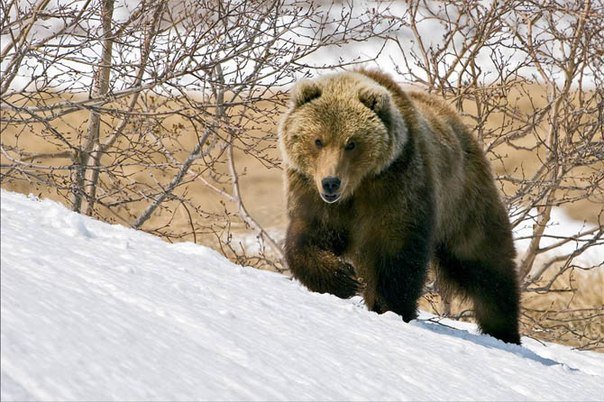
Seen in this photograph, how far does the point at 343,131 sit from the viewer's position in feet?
20.5

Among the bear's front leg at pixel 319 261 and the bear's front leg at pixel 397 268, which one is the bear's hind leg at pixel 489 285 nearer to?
the bear's front leg at pixel 397 268

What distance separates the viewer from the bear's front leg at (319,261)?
20.1ft

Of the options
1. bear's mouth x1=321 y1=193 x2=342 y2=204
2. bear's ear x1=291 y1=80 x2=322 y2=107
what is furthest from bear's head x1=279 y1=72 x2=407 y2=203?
bear's mouth x1=321 y1=193 x2=342 y2=204

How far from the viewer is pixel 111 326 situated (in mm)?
3311

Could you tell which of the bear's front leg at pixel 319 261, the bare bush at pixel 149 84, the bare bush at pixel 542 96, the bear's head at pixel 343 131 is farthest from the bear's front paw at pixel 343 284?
the bare bush at pixel 542 96

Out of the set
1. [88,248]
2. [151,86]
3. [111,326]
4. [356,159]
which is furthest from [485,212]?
[111,326]

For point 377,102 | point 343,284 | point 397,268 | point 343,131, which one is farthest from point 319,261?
point 377,102

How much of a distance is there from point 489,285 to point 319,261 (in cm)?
171

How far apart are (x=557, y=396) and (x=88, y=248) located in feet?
7.03

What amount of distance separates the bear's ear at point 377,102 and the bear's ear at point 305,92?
27 centimetres

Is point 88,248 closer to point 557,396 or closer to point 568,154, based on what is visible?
point 557,396

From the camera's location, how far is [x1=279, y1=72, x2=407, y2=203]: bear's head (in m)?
6.17

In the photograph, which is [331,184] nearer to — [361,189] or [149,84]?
[361,189]

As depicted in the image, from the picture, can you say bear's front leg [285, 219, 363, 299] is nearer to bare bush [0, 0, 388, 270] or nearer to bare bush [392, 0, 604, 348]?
bare bush [0, 0, 388, 270]
